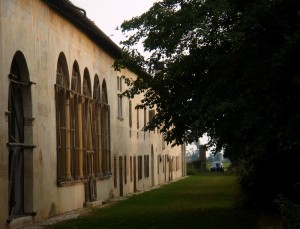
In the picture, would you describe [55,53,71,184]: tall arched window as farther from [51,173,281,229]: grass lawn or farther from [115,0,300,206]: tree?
[115,0,300,206]: tree

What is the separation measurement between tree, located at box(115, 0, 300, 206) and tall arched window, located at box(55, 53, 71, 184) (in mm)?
3241

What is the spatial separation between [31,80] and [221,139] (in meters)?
5.95

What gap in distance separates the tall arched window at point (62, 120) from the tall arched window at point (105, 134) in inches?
280

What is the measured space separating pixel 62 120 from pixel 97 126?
21.2ft

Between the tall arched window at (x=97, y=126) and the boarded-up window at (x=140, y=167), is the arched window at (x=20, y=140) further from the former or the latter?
the boarded-up window at (x=140, y=167)

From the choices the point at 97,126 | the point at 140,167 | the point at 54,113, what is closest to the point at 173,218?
the point at 54,113

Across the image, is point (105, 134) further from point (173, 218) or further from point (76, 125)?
point (173, 218)

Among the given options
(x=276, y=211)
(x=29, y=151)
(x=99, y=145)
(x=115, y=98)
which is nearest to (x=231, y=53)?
(x=276, y=211)

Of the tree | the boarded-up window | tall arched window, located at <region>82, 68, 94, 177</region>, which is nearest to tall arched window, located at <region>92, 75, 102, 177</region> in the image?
tall arched window, located at <region>82, 68, 94, 177</region>

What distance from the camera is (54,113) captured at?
75.9ft

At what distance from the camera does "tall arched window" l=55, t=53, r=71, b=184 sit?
23.7 metres

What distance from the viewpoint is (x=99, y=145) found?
103 feet

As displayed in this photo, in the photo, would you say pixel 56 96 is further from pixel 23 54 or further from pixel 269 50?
pixel 269 50

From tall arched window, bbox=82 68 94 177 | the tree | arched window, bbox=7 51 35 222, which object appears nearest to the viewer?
the tree
